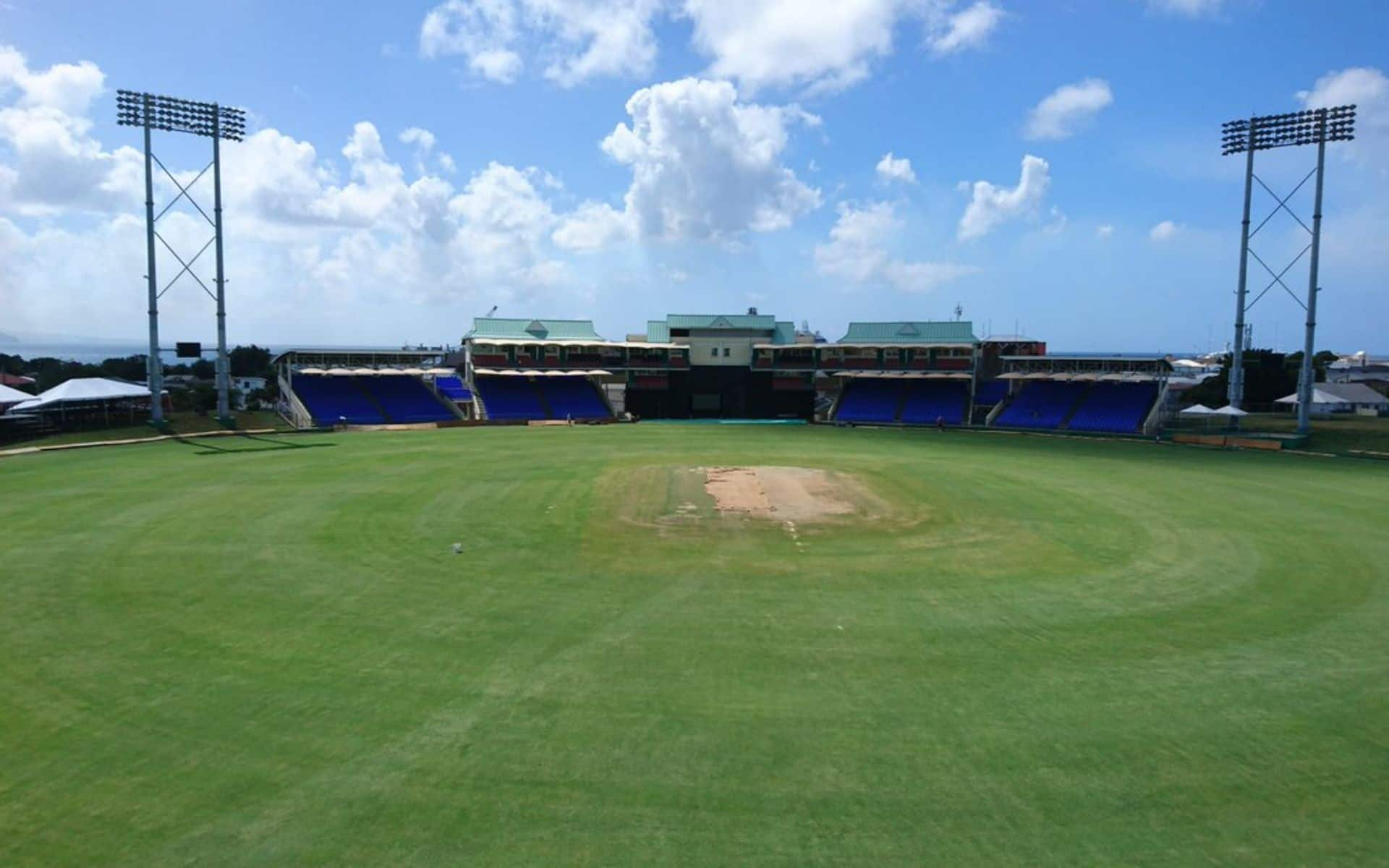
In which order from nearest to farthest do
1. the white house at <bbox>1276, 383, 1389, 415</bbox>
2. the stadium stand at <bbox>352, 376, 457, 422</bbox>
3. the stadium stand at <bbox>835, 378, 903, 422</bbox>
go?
1. the stadium stand at <bbox>352, 376, 457, 422</bbox>
2. the stadium stand at <bbox>835, 378, 903, 422</bbox>
3. the white house at <bbox>1276, 383, 1389, 415</bbox>

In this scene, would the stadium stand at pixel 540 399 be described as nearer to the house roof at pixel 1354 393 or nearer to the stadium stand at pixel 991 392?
the stadium stand at pixel 991 392

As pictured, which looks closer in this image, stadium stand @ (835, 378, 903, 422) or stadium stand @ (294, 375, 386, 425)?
stadium stand @ (294, 375, 386, 425)

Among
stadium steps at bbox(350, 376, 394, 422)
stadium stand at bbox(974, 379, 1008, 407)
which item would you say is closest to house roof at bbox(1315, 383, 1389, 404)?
stadium stand at bbox(974, 379, 1008, 407)

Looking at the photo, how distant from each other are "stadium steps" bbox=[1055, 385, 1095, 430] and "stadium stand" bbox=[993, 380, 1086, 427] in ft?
0.17

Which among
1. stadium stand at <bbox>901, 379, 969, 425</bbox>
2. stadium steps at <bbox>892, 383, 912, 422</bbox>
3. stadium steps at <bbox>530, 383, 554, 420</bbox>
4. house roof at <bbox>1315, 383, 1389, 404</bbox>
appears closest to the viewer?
stadium stand at <bbox>901, 379, 969, 425</bbox>

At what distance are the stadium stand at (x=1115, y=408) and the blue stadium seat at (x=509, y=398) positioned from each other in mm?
41755

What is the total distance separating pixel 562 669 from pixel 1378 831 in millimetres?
10606

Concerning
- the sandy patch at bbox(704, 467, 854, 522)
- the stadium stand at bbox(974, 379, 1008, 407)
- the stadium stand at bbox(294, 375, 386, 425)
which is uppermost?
the stadium stand at bbox(974, 379, 1008, 407)

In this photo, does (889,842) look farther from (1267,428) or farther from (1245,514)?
(1267,428)

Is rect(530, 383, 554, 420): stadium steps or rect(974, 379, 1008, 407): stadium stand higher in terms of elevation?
rect(974, 379, 1008, 407): stadium stand

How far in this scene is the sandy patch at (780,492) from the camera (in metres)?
25.9

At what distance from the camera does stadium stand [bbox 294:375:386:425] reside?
193ft

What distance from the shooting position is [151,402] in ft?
165

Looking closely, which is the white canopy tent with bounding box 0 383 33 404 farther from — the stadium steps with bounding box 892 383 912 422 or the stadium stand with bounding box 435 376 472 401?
the stadium steps with bounding box 892 383 912 422
